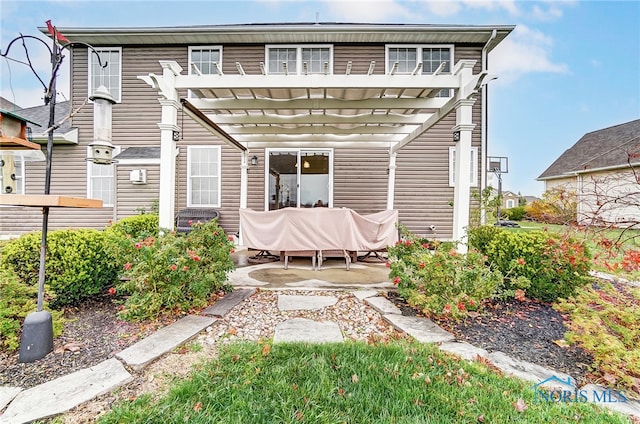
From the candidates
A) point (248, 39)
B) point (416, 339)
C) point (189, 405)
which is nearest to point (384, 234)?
point (416, 339)

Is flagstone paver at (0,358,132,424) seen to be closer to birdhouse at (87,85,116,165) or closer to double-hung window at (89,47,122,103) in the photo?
birdhouse at (87,85,116,165)

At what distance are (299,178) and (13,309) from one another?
628 centimetres

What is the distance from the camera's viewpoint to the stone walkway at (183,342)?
1.48m

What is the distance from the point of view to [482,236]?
3688 millimetres

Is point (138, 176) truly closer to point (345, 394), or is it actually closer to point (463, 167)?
point (463, 167)

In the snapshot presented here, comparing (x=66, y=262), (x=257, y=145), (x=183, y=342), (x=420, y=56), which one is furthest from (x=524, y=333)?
(x=420, y=56)

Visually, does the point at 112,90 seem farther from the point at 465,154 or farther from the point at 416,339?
the point at 416,339

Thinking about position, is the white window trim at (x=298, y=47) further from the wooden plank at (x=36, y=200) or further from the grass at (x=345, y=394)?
the grass at (x=345, y=394)

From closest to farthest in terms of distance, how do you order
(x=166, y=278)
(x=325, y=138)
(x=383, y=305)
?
(x=166, y=278) → (x=383, y=305) → (x=325, y=138)

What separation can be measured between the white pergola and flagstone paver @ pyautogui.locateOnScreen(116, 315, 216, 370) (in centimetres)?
139

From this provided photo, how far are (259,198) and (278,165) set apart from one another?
111 cm

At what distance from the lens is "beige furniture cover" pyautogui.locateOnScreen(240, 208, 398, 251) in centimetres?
461

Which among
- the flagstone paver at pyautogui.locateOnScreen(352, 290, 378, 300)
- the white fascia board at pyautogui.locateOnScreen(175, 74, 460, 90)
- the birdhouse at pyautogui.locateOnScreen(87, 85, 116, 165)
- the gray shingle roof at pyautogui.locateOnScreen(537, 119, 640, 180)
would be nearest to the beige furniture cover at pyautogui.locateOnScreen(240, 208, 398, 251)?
the flagstone paver at pyautogui.locateOnScreen(352, 290, 378, 300)

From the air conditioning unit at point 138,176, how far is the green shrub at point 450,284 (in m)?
7.69
